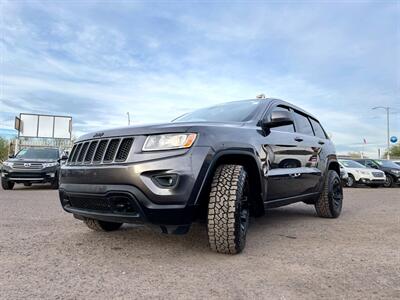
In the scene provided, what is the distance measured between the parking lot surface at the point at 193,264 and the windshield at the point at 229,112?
1.34 metres

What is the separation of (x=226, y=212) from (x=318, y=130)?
3.64m

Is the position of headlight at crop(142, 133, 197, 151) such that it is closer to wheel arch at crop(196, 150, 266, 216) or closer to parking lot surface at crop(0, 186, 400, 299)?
wheel arch at crop(196, 150, 266, 216)

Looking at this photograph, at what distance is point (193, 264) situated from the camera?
3178mm

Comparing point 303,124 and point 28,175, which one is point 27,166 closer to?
point 28,175

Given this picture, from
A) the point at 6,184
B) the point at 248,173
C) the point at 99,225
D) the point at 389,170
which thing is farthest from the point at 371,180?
the point at 99,225

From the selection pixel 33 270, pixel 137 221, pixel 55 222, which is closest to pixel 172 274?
pixel 137 221

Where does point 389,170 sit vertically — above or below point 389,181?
above

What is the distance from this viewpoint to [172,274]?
115 inches

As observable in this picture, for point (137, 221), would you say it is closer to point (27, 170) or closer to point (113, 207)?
point (113, 207)

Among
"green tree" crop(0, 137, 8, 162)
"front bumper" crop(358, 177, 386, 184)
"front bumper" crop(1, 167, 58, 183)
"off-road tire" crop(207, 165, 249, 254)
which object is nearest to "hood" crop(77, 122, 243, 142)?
"off-road tire" crop(207, 165, 249, 254)

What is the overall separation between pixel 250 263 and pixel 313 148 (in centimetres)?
274

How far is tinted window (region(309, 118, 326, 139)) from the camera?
613 centimetres

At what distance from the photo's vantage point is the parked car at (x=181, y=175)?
3096 millimetres

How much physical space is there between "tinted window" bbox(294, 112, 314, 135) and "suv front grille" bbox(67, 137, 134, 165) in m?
2.80
